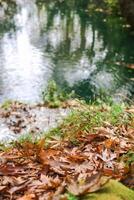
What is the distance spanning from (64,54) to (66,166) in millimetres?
12438

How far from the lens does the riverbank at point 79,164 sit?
2857 millimetres

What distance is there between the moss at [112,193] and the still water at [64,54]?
8.08 meters

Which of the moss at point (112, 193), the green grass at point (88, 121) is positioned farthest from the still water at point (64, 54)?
the moss at point (112, 193)

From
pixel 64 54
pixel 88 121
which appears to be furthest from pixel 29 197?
pixel 64 54

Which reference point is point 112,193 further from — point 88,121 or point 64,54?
point 64,54

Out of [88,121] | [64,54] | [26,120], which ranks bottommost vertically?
[26,120]

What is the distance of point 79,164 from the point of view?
12.6 ft

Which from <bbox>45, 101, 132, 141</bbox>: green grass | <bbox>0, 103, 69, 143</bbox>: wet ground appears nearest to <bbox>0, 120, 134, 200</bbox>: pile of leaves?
<bbox>45, 101, 132, 141</bbox>: green grass

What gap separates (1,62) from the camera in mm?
14500

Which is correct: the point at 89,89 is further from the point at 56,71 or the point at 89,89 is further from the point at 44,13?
the point at 44,13

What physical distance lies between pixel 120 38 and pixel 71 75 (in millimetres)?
6683

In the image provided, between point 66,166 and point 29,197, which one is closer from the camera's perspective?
point 29,197

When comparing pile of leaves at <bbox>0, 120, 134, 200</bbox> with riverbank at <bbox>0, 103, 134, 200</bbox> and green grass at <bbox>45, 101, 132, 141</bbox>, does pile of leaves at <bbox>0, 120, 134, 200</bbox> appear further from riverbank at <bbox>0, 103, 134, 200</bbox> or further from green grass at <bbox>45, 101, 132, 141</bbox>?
green grass at <bbox>45, 101, 132, 141</bbox>

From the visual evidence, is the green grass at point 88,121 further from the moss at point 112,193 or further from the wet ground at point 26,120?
the moss at point 112,193
